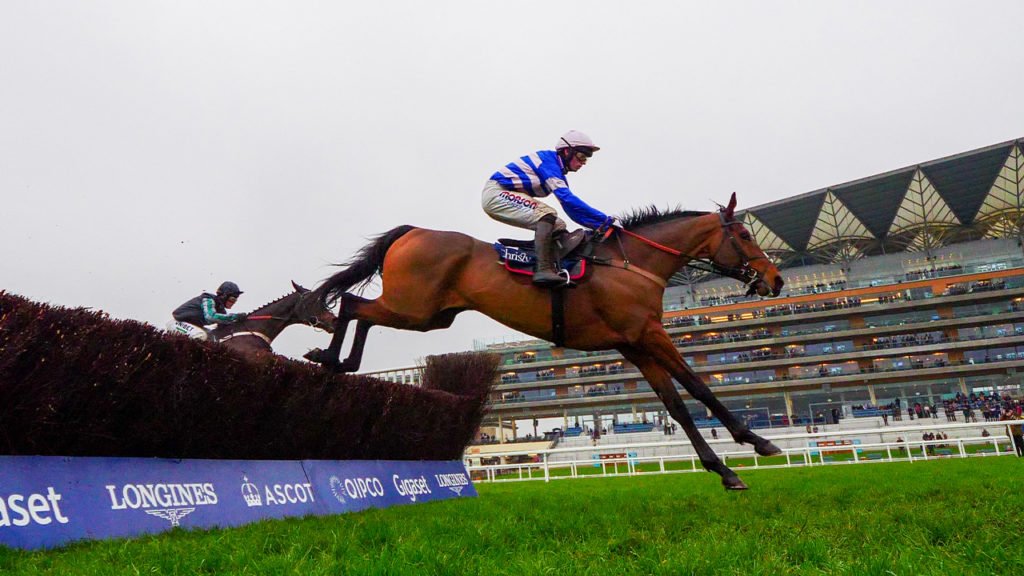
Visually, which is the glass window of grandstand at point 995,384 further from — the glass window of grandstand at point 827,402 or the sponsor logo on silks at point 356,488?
the sponsor logo on silks at point 356,488

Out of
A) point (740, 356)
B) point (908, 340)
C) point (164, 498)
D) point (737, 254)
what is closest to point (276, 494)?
point (164, 498)

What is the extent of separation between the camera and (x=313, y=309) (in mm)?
5883

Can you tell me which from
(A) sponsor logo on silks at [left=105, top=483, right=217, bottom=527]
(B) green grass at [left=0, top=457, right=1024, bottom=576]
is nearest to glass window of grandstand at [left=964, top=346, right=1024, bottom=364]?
(B) green grass at [left=0, top=457, right=1024, bottom=576]

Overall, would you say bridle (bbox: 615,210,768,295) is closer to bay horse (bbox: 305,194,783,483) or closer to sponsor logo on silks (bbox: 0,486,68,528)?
bay horse (bbox: 305,194,783,483)

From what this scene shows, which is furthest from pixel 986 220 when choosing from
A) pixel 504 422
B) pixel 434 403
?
pixel 434 403

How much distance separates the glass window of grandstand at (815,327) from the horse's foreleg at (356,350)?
216 feet

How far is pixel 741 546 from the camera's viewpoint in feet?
9.00

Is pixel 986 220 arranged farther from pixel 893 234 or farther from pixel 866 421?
pixel 866 421

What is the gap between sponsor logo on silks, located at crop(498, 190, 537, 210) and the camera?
5582 millimetres

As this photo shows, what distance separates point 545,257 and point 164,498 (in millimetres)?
3328

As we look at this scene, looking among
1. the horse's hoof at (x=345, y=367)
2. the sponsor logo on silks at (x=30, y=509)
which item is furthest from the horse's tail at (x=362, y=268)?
the sponsor logo on silks at (x=30, y=509)

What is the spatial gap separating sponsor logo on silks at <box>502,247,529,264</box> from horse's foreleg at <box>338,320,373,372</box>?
1.37 m

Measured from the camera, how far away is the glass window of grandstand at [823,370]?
2347 inches

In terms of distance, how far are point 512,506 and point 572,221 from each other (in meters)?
2.53
